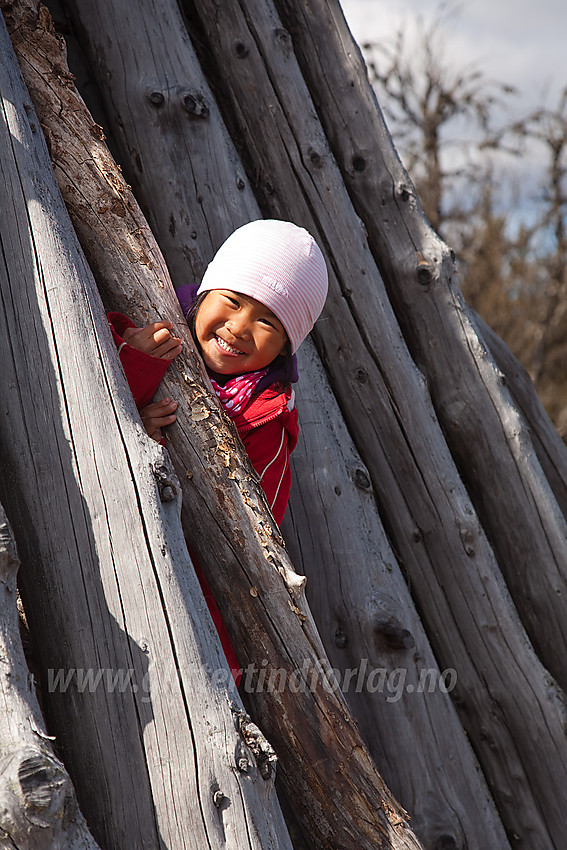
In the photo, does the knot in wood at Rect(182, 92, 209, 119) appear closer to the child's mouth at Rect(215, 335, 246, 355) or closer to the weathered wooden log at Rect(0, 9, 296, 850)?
the weathered wooden log at Rect(0, 9, 296, 850)

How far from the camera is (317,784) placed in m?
1.66

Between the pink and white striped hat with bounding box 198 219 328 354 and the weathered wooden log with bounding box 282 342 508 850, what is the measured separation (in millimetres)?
579

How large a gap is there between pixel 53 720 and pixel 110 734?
15cm

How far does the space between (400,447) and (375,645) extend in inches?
26.9

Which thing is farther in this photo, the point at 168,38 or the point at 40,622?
the point at 168,38

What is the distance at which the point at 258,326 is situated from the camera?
73.7 inches

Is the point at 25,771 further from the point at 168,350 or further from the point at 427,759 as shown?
the point at 427,759

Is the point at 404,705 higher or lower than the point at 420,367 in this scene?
lower

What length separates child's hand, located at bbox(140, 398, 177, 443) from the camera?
5.62ft

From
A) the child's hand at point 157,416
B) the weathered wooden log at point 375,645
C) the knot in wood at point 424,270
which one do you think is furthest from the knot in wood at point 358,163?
the child's hand at point 157,416

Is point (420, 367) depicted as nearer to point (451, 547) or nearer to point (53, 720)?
point (451, 547)

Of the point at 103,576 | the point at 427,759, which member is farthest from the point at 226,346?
the point at 427,759

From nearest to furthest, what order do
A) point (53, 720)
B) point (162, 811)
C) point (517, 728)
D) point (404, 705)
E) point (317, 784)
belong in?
point (162, 811), point (53, 720), point (317, 784), point (404, 705), point (517, 728)

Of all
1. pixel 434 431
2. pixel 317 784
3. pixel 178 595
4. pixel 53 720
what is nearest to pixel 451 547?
pixel 434 431
